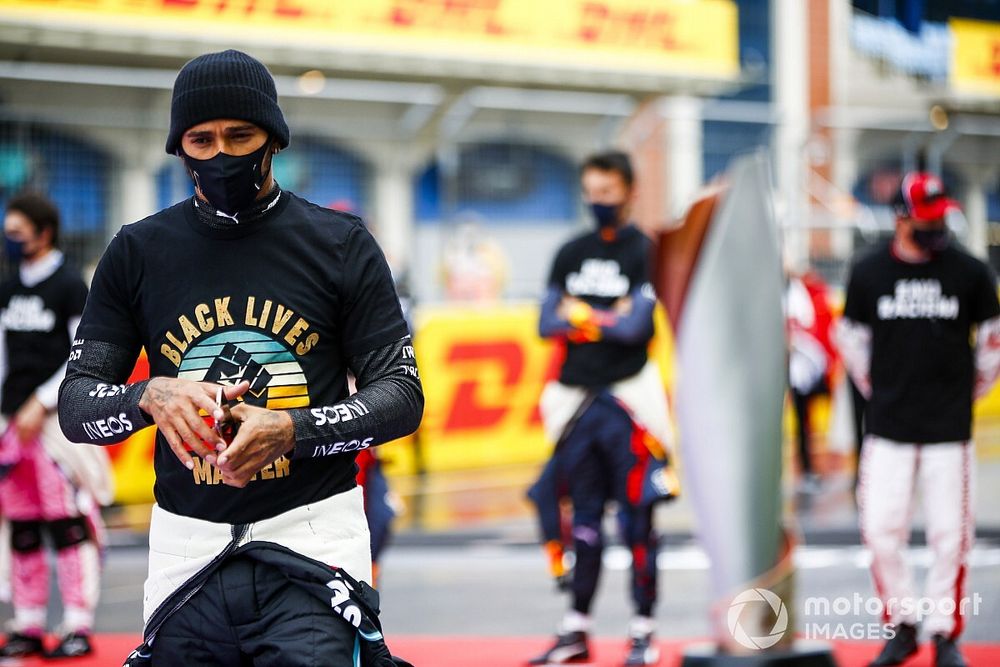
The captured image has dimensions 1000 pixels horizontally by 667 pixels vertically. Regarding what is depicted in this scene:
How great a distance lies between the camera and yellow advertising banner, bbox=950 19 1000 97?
77.2 feet

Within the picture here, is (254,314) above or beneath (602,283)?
beneath

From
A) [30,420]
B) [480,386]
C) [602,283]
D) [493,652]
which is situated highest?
[602,283]

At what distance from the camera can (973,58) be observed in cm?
2361

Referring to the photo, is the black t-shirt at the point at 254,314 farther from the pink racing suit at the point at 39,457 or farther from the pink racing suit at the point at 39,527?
the pink racing suit at the point at 39,527

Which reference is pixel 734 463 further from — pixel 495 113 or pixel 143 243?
pixel 495 113

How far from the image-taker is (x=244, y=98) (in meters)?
2.62

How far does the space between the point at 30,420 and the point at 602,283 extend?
2.80 meters

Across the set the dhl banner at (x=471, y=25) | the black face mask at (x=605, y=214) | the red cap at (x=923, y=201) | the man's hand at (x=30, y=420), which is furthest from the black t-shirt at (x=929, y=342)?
the dhl banner at (x=471, y=25)

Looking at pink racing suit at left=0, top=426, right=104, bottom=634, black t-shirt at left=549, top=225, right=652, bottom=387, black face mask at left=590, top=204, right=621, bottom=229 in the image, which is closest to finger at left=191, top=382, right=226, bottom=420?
black t-shirt at left=549, top=225, right=652, bottom=387

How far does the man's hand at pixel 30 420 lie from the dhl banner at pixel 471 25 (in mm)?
11410

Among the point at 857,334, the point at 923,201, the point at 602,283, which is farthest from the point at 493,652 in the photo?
the point at 923,201

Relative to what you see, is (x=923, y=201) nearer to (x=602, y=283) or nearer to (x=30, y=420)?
(x=602, y=283)

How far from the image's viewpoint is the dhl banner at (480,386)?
12.2 meters

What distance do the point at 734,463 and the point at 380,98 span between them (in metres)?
10.7
